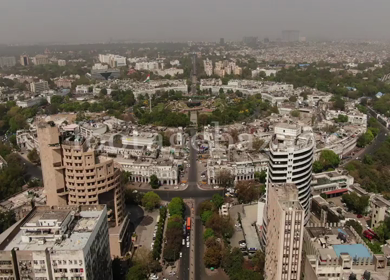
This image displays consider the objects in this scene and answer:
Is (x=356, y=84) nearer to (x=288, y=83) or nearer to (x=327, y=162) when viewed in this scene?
(x=288, y=83)

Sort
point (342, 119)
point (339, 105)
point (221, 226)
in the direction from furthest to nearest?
point (339, 105)
point (342, 119)
point (221, 226)

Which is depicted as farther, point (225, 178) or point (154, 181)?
point (154, 181)

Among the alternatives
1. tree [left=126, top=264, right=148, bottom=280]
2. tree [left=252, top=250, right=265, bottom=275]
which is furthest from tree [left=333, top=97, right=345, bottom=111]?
tree [left=126, top=264, right=148, bottom=280]

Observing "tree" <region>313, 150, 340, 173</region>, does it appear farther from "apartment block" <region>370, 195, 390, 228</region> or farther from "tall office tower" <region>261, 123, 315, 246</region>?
"tall office tower" <region>261, 123, 315, 246</region>

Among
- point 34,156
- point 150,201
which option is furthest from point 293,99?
point 34,156

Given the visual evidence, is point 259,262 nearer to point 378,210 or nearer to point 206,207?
point 206,207

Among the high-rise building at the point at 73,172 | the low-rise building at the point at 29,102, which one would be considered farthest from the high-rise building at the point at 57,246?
the low-rise building at the point at 29,102

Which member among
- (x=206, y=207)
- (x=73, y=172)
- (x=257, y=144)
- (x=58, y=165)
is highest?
(x=58, y=165)

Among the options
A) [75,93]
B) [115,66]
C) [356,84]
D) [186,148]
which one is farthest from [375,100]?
[115,66]
